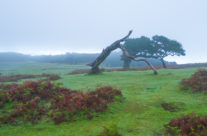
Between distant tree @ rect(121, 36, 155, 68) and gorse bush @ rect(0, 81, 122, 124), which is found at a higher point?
distant tree @ rect(121, 36, 155, 68)

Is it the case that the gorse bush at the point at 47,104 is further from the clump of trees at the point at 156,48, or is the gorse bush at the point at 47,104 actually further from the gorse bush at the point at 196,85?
the clump of trees at the point at 156,48

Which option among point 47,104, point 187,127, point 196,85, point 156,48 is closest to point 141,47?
point 156,48

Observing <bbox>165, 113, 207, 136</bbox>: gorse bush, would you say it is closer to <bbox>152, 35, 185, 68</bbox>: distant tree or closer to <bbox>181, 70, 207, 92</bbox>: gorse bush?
<bbox>181, 70, 207, 92</bbox>: gorse bush

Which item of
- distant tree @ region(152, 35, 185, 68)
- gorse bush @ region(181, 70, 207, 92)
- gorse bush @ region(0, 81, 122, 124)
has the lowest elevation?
gorse bush @ region(0, 81, 122, 124)

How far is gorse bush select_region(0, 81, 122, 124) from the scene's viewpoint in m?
7.05

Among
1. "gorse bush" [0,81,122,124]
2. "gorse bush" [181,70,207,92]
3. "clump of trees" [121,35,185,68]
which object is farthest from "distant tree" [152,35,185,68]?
"gorse bush" [0,81,122,124]

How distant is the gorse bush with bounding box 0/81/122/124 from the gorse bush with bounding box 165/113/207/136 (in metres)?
2.78

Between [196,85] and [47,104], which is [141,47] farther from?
[47,104]

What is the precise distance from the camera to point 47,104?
27.2 feet

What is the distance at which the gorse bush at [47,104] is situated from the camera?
7.05 metres

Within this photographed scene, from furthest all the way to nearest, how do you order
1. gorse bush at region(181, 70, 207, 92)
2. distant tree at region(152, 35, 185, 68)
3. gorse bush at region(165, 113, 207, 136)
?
distant tree at region(152, 35, 185, 68), gorse bush at region(181, 70, 207, 92), gorse bush at region(165, 113, 207, 136)

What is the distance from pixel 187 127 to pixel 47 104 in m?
5.85

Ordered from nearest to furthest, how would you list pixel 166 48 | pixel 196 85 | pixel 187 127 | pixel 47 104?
pixel 187 127
pixel 47 104
pixel 196 85
pixel 166 48

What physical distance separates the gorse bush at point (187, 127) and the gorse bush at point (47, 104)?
2.78 m
